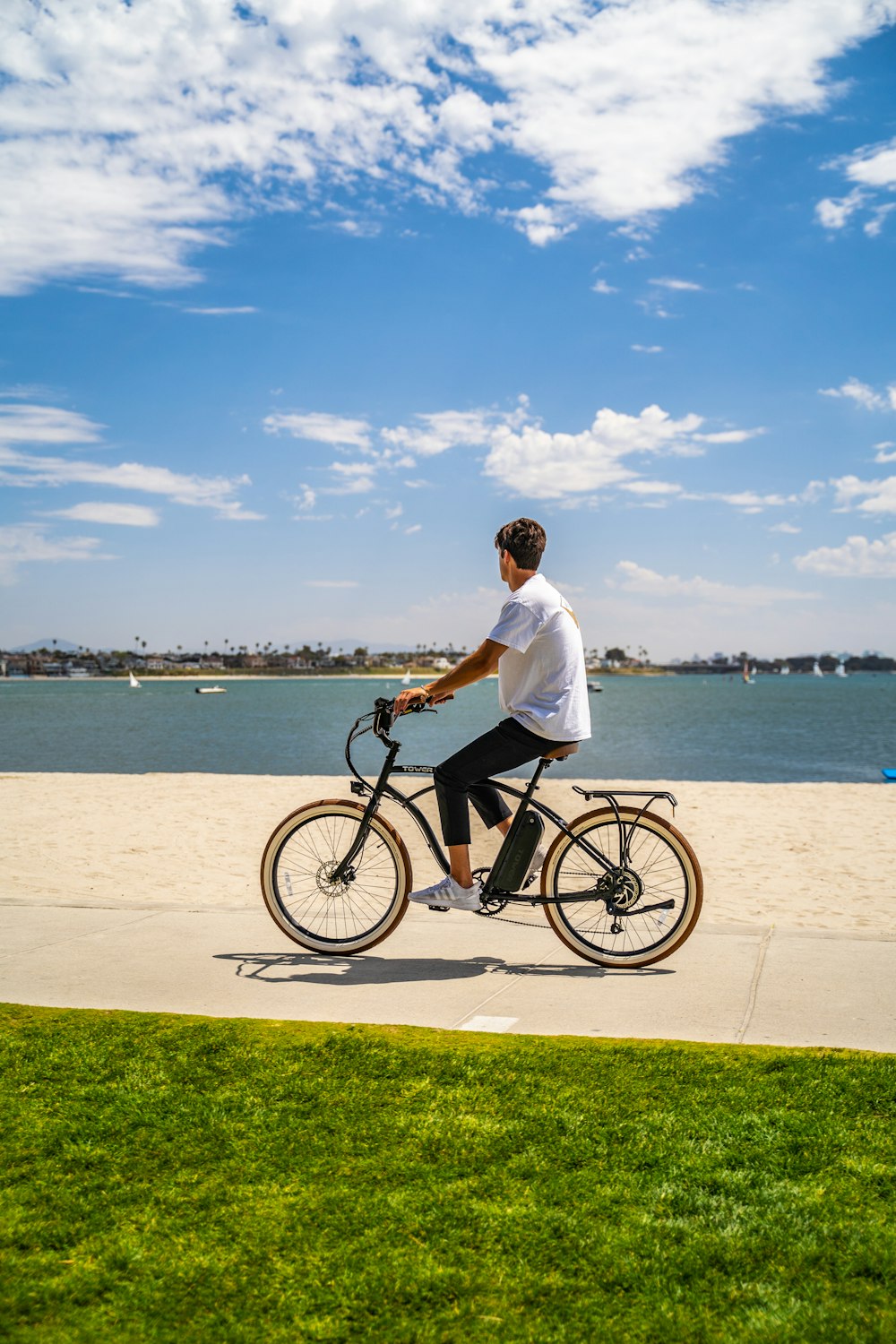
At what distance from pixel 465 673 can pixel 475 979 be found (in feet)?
4.92

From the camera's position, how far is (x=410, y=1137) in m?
3.61

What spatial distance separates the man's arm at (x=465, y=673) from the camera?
18.3 feet

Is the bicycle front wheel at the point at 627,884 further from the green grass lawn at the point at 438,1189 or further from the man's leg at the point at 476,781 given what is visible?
the green grass lawn at the point at 438,1189

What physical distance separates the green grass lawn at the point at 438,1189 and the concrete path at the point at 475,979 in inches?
15.5

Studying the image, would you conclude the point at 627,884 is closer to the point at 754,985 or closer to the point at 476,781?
the point at 754,985

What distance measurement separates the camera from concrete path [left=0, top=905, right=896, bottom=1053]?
4902 mm

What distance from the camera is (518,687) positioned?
5.70 metres

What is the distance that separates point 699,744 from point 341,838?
2149 inches

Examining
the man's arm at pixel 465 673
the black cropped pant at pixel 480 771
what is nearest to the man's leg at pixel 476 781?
the black cropped pant at pixel 480 771

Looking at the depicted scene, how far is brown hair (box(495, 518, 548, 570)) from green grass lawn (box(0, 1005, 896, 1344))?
235 centimetres

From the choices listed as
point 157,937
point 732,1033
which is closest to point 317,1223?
point 732,1033

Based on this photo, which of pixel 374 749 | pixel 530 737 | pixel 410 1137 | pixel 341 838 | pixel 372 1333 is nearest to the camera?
pixel 372 1333

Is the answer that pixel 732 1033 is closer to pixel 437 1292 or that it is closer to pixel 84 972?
pixel 437 1292

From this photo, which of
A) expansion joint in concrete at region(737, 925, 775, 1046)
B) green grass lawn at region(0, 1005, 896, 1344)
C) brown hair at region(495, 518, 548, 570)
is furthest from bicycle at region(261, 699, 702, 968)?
green grass lawn at region(0, 1005, 896, 1344)
